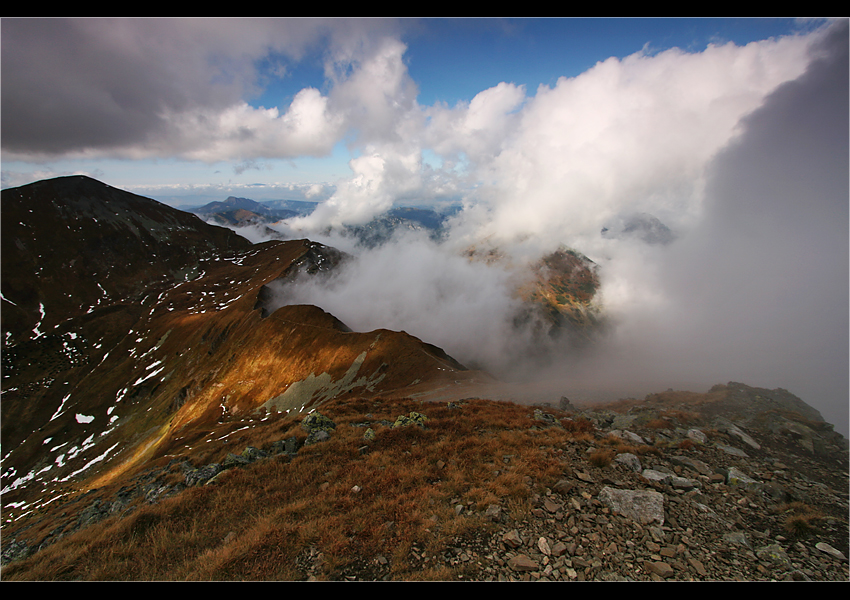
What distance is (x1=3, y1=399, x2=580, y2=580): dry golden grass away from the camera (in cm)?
713

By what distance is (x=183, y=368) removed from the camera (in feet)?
292

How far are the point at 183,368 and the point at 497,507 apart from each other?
11038 cm

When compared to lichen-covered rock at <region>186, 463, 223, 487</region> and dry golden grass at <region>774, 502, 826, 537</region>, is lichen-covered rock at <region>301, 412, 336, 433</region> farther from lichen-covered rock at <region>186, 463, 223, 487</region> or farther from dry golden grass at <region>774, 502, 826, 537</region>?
dry golden grass at <region>774, 502, 826, 537</region>

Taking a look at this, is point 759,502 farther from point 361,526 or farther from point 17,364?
point 17,364

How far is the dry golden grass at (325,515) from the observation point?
23.4ft

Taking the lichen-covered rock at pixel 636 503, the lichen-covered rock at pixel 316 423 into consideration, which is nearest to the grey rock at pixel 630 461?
the lichen-covered rock at pixel 636 503

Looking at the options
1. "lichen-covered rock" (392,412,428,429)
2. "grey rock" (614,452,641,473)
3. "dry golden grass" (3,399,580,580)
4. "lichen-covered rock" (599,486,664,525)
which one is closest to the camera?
"dry golden grass" (3,399,580,580)

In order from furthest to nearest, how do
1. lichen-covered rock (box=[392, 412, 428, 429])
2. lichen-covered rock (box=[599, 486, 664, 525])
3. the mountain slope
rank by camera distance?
the mountain slope → lichen-covered rock (box=[392, 412, 428, 429]) → lichen-covered rock (box=[599, 486, 664, 525])

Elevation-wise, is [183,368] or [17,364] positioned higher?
[183,368]

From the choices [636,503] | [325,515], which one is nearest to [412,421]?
[325,515]

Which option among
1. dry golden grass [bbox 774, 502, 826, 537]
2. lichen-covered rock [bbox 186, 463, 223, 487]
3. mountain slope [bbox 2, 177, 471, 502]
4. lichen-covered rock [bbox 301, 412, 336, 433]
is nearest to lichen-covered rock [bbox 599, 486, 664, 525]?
dry golden grass [bbox 774, 502, 826, 537]

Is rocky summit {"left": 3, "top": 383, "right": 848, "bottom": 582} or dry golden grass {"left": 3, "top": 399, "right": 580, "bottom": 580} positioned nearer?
rocky summit {"left": 3, "top": 383, "right": 848, "bottom": 582}

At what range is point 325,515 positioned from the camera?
8.84 meters
